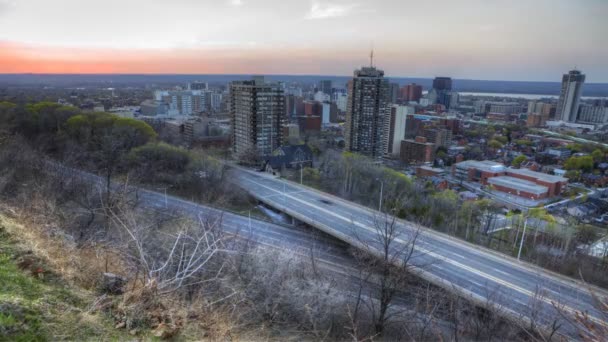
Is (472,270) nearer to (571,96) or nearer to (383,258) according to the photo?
(383,258)

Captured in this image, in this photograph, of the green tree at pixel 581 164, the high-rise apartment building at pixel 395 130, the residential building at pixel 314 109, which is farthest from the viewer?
the residential building at pixel 314 109

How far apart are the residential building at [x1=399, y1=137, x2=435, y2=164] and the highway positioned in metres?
37.4

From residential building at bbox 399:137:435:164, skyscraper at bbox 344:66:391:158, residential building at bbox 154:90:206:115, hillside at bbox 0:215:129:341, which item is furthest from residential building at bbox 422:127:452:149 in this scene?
residential building at bbox 154:90:206:115

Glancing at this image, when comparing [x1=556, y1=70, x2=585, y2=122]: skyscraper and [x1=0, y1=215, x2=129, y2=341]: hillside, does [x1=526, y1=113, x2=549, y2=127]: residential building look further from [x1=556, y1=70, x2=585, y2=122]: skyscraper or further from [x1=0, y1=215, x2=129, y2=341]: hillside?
[x1=0, y1=215, x2=129, y2=341]: hillside

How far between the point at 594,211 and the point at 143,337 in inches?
1649

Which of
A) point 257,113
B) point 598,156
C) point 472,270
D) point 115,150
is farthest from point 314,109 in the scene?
point 472,270

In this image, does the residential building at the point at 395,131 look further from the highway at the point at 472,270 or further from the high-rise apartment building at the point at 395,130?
the highway at the point at 472,270

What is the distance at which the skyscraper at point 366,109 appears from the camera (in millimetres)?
51594

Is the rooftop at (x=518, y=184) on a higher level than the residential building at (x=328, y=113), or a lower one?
lower

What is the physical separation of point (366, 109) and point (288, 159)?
20.0 metres

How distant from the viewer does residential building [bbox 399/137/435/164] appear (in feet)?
185

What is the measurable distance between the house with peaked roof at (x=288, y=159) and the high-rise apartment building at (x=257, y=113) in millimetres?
4211

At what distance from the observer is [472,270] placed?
15.4 m

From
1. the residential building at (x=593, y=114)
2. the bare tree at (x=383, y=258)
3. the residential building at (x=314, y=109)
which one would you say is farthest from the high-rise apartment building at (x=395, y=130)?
the residential building at (x=593, y=114)
